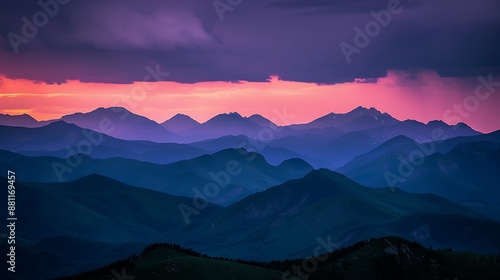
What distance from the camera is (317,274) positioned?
306 ft

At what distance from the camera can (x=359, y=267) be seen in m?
91.1

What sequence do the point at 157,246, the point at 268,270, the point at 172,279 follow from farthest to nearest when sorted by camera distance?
the point at 157,246 < the point at 268,270 < the point at 172,279

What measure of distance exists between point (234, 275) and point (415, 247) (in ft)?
92.9

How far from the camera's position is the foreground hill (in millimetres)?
91688

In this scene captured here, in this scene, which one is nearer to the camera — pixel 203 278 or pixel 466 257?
pixel 203 278

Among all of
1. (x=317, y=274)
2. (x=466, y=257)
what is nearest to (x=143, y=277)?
(x=317, y=274)

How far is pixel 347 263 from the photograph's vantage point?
92.4 meters

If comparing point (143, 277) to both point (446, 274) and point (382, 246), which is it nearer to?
point (382, 246)

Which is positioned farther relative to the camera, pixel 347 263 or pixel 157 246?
pixel 157 246

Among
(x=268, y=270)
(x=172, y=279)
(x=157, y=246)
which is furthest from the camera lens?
(x=157, y=246)

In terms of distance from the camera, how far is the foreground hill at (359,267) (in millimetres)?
91688

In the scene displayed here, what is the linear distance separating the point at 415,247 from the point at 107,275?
4712 centimetres

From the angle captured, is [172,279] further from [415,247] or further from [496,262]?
[496,262]

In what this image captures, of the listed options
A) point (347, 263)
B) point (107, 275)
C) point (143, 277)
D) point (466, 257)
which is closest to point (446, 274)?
point (466, 257)
